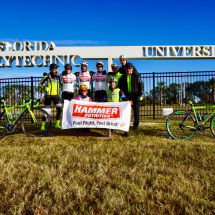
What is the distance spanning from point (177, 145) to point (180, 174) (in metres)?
1.71

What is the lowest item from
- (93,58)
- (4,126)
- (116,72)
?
(4,126)

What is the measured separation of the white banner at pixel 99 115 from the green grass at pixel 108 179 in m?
0.94

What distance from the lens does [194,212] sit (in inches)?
77.9

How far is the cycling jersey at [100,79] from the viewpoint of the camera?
642cm

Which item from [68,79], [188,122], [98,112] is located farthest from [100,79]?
[188,122]

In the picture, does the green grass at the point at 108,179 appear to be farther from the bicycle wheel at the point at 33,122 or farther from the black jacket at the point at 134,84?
the black jacket at the point at 134,84

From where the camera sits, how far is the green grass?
2.09 m

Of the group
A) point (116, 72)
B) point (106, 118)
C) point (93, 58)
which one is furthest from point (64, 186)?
point (93, 58)

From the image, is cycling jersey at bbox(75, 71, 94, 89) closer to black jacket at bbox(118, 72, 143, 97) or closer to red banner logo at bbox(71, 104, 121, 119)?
black jacket at bbox(118, 72, 143, 97)

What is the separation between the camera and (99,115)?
209 inches

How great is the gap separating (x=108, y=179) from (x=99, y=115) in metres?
2.74

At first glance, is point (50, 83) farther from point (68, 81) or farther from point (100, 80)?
point (100, 80)

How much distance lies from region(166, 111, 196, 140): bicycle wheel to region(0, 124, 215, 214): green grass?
0.77m

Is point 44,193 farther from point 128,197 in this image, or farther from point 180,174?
point 180,174
